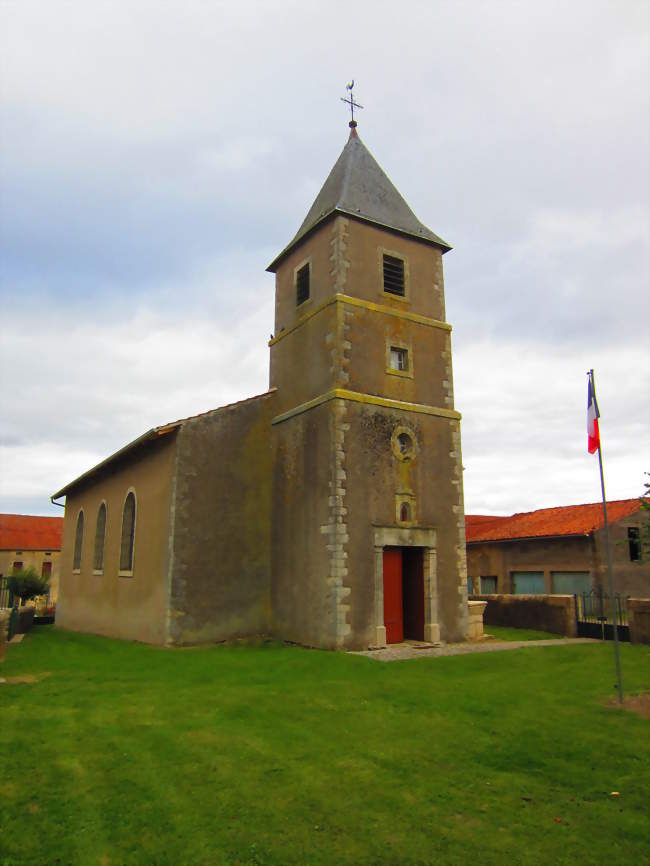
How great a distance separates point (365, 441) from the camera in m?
15.2

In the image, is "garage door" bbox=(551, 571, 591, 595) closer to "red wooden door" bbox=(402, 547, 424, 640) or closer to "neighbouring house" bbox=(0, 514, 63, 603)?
"red wooden door" bbox=(402, 547, 424, 640)

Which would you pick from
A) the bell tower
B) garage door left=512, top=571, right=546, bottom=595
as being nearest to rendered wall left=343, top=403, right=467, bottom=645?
the bell tower

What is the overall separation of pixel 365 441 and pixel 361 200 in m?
7.05

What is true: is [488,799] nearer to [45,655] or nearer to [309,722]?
[309,722]

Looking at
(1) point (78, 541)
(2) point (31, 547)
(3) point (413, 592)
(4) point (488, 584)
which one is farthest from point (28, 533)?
(3) point (413, 592)

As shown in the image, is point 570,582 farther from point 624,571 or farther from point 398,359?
point 398,359

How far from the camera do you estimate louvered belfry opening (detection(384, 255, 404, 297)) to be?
1722cm

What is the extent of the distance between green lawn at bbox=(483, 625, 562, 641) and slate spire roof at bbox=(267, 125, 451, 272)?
1087 cm

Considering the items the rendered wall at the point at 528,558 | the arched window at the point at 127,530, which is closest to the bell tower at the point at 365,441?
the arched window at the point at 127,530

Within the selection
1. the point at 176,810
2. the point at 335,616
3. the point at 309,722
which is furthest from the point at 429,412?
the point at 176,810

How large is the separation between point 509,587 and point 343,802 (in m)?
24.5

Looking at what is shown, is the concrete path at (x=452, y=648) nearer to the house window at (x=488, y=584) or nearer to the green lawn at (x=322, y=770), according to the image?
the green lawn at (x=322, y=770)

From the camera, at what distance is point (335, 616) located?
13.9m

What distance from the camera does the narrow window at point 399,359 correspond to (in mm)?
16578
